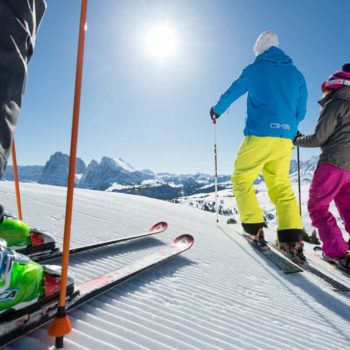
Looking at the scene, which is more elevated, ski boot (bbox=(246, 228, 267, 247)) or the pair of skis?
ski boot (bbox=(246, 228, 267, 247))

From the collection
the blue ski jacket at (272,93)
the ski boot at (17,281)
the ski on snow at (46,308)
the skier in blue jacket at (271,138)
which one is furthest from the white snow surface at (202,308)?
the blue ski jacket at (272,93)

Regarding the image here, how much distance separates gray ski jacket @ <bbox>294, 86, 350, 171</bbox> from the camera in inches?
101

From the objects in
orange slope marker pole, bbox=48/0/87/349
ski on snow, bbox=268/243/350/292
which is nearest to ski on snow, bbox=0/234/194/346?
orange slope marker pole, bbox=48/0/87/349

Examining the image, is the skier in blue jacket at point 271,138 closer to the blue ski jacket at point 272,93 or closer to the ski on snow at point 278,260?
the blue ski jacket at point 272,93

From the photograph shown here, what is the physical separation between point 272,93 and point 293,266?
2.15 metres

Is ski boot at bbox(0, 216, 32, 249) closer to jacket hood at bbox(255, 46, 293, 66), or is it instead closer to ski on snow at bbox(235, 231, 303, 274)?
ski on snow at bbox(235, 231, 303, 274)

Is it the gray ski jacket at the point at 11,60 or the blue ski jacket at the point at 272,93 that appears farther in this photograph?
the blue ski jacket at the point at 272,93

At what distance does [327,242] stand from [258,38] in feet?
9.69

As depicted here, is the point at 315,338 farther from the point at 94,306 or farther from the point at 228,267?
the point at 94,306

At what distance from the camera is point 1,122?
0.89m

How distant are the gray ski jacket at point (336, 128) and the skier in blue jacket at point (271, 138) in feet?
1.47

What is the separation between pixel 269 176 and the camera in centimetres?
326

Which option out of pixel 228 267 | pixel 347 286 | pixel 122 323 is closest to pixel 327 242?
pixel 347 286

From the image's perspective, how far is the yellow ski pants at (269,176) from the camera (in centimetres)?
300
